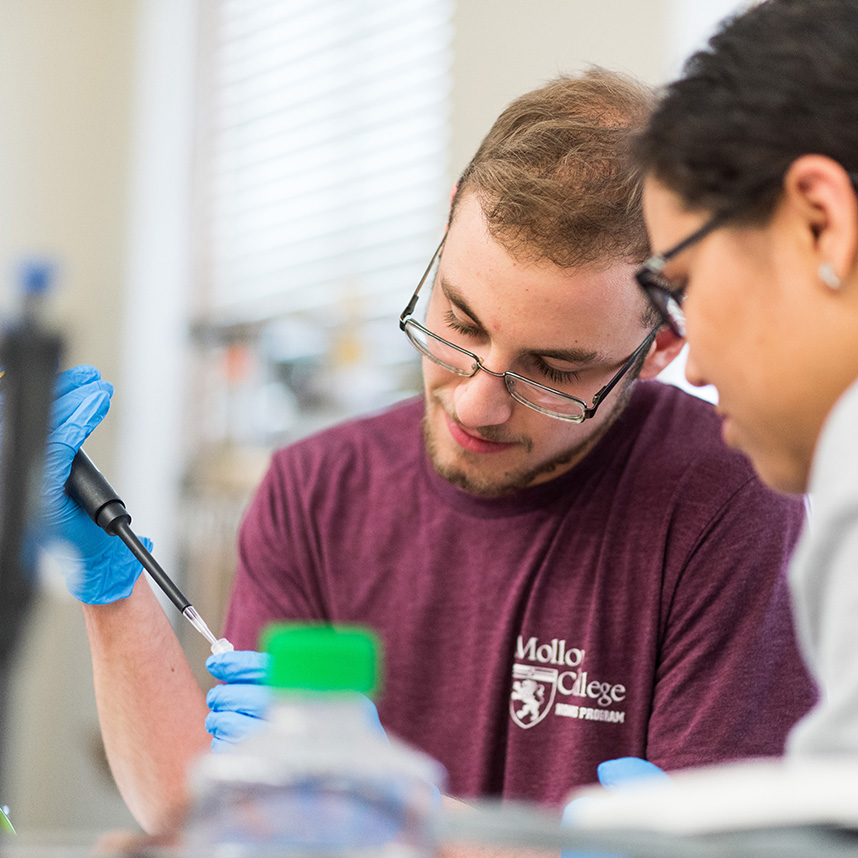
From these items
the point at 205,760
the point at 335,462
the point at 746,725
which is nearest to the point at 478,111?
the point at 335,462

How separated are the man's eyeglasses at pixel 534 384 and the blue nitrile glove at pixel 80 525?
39cm

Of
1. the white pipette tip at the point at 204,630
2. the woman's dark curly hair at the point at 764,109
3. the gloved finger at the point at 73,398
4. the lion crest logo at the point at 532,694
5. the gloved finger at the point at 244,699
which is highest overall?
the woman's dark curly hair at the point at 764,109

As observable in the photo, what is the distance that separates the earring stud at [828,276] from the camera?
2.32 ft

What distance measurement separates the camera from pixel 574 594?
4.13 feet

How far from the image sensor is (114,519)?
3.50 ft

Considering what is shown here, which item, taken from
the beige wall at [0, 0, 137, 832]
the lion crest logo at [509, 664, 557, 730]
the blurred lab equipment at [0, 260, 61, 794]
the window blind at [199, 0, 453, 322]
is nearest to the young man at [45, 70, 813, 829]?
the lion crest logo at [509, 664, 557, 730]

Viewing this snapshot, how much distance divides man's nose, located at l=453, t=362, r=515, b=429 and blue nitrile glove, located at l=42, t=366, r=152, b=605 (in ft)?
1.29

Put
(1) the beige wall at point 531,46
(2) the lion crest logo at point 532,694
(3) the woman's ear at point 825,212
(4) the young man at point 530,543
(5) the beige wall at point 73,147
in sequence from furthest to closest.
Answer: (5) the beige wall at point 73,147 < (1) the beige wall at point 531,46 < (2) the lion crest logo at point 532,694 < (4) the young man at point 530,543 < (3) the woman's ear at point 825,212

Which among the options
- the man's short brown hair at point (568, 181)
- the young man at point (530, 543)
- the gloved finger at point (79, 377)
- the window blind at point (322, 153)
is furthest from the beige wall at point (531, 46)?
the gloved finger at point (79, 377)

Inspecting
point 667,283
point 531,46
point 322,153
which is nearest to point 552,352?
point 667,283

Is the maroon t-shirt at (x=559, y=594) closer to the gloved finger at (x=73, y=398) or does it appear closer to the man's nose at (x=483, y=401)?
the man's nose at (x=483, y=401)

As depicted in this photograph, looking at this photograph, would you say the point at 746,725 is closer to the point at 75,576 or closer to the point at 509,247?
the point at 509,247

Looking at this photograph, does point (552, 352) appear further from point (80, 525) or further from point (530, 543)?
point (80, 525)

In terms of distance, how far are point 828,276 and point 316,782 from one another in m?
0.49
